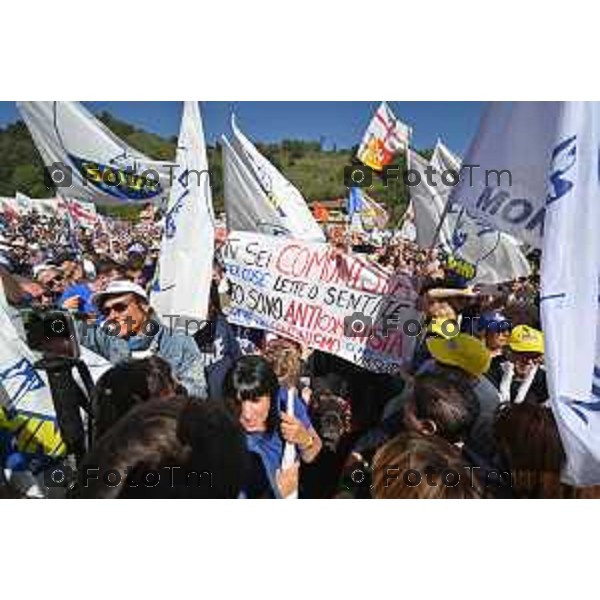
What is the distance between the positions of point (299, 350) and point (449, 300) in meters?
0.65

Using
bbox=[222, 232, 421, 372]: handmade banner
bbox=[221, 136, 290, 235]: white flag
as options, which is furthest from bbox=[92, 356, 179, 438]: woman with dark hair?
bbox=[221, 136, 290, 235]: white flag

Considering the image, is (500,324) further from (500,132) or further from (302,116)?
(302,116)

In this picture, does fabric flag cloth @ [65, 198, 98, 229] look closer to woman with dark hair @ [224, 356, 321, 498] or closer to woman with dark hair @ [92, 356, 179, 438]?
woman with dark hair @ [92, 356, 179, 438]

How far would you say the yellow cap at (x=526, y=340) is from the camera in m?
4.04

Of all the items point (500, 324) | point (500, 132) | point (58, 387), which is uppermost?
point (500, 132)

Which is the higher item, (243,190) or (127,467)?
(243,190)

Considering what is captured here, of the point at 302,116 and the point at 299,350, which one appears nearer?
the point at 302,116

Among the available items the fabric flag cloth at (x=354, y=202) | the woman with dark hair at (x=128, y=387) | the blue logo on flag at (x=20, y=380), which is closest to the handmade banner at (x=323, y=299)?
the fabric flag cloth at (x=354, y=202)

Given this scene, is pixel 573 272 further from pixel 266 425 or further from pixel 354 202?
pixel 266 425

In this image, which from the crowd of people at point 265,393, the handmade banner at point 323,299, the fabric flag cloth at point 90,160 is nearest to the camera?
the fabric flag cloth at point 90,160

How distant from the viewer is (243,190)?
406 cm

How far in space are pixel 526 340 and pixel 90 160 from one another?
189cm

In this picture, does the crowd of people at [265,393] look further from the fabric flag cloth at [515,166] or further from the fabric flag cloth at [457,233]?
the fabric flag cloth at [515,166]

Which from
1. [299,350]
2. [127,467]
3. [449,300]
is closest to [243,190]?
[299,350]
